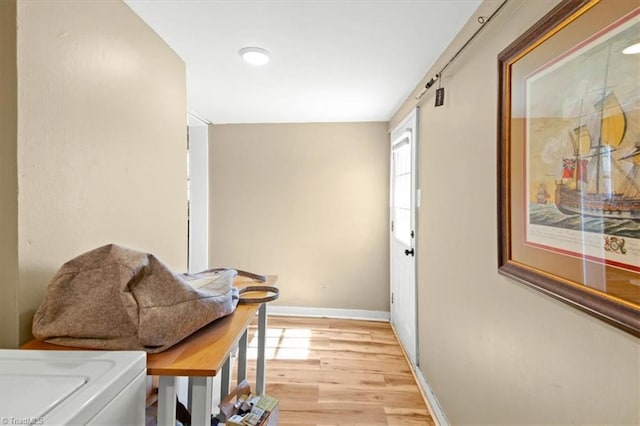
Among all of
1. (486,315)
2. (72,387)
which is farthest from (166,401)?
(486,315)

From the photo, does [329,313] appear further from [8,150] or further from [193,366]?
[8,150]

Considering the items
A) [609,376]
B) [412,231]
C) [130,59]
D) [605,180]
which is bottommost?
[609,376]

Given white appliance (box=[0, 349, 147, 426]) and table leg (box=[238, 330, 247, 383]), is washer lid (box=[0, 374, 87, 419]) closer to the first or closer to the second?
white appliance (box=[0, 349, 147, 426])

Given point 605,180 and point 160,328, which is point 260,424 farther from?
point 605,180

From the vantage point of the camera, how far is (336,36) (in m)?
1.65

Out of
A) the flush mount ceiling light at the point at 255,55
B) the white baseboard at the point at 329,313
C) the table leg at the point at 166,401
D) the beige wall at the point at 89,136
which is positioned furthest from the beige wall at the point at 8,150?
the white baseboard at the point at 329,313

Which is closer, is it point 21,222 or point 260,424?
point 21,222

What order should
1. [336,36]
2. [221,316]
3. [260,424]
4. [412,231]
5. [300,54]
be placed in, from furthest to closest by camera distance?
[412,231], [300,54], [336,36], [260,424], [221,316]

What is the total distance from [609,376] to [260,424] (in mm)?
1139

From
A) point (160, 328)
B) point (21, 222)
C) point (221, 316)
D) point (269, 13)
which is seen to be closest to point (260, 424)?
point (221, 316)

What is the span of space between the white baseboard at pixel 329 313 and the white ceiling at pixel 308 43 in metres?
2.21

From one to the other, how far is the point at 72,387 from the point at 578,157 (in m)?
1.30

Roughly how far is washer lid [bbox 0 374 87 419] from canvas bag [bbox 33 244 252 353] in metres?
0.16

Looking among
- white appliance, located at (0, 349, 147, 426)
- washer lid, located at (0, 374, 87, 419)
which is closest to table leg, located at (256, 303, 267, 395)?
white appliance, located at (0, 349, 147, 426)
